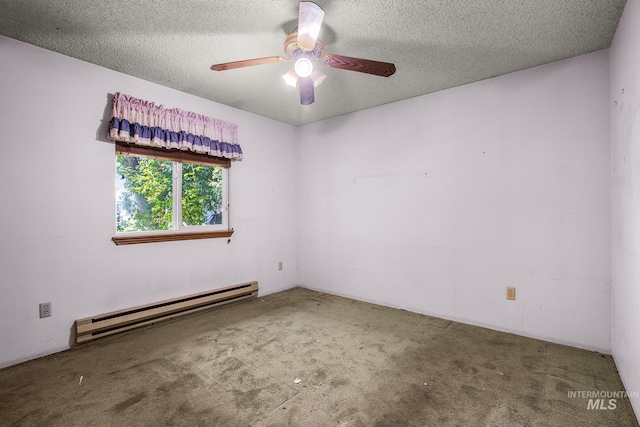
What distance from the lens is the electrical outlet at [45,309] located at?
2461 millimetres

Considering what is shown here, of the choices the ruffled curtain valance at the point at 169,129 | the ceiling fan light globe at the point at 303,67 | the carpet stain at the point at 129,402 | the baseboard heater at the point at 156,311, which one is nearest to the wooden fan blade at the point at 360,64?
the ceiling fan light globe at the point at 303,67

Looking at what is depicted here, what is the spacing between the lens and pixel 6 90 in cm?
231

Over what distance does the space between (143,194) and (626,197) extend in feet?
13.2

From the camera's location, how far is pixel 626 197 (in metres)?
1.96

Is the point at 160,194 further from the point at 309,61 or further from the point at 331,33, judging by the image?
the point at 331,33

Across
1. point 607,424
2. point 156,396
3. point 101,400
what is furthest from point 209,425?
point 607,424

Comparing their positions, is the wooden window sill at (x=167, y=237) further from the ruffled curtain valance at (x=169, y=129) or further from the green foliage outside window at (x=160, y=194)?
the ruffled curtain valance at (x=169, y=129)

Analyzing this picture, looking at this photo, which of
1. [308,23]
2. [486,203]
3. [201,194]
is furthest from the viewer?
[201,194]

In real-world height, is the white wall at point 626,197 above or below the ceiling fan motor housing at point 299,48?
below

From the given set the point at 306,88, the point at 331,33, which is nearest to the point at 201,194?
the point at 306,88

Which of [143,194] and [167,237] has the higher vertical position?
[143,194]

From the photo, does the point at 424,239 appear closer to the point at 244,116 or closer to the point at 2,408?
the point at 244,116

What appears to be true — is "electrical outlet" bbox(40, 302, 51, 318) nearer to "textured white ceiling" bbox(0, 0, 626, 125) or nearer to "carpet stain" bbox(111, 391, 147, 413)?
"carpet stain" bbox(111, 391, 147, 413)

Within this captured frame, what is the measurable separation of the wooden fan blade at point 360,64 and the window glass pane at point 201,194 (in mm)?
2187
